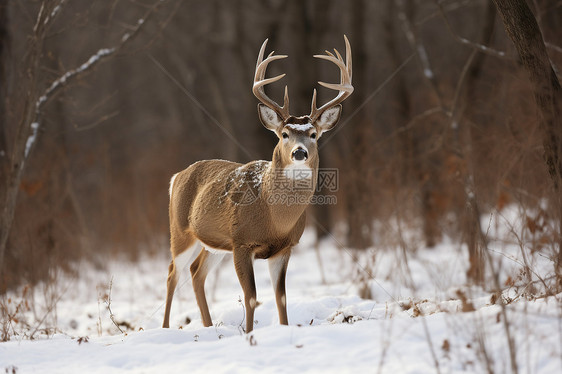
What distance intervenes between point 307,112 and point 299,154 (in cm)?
817

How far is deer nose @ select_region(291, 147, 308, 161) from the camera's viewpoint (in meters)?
5.22

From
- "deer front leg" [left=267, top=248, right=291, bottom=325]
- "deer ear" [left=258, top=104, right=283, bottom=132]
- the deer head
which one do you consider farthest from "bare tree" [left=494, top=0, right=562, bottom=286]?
"deer front leg" [left=267, top=248, right=291, bottom=325]

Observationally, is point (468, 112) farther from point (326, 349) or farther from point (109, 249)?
point (109, 249)

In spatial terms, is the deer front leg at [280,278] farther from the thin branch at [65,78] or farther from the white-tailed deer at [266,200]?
the thin branch at [65,78]

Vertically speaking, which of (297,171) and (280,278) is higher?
(297,171)

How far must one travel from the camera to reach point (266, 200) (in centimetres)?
553

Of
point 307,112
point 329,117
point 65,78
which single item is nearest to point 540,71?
point 329,117

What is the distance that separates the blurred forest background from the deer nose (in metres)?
1.46

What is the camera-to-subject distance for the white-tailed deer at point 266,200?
544 centimetres

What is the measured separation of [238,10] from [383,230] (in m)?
8.59

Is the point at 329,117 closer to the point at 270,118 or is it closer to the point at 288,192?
the point at 270,118

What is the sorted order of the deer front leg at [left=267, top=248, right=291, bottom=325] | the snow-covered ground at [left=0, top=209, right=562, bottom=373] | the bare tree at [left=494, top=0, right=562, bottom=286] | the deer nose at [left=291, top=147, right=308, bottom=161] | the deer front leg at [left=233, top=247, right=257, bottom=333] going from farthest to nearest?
1. the deer front leg at [left=267, top=248, right=291, bottom=325]
2. the deer front leg at [left=233, top=247, right=257, bottom=333]
3. the deer nose at [left=291, top=147, right=308, bottom=161]
4. the bare tree at [left=494, top=0, right=562, bottom=286]
5. the snow-covered ground at [left=0, top=209, right=562, bottom=373]

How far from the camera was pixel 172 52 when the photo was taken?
2098 cm

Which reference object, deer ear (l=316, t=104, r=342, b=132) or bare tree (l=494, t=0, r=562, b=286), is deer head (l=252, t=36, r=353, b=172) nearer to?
deer ear (l=316, t=104, r=342, b=132)
